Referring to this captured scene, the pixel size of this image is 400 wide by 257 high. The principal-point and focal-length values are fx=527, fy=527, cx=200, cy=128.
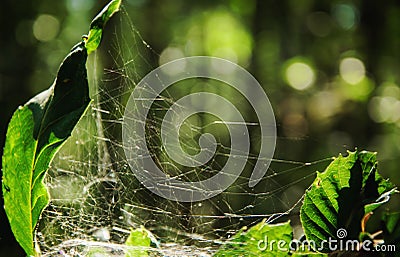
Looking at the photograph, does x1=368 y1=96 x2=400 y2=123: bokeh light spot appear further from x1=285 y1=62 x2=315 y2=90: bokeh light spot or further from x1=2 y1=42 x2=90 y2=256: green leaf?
x1=2 y1=42 x2=90 y2=256: green leaf

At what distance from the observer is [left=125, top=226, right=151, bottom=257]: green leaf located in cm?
36

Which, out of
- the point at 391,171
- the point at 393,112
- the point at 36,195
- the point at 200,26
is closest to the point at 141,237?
the point at 36,195

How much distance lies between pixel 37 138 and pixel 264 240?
15 centimetres

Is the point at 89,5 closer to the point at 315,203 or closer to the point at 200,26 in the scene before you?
the point at 200,26

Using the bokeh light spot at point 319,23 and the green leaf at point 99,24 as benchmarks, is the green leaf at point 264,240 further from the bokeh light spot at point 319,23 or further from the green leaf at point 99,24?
the bokeh light spot at point 319,23

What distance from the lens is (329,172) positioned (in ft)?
1.04

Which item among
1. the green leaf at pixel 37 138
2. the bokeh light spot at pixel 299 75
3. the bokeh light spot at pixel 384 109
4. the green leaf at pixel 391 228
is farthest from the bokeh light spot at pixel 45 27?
the green leaf at pixel 391 228

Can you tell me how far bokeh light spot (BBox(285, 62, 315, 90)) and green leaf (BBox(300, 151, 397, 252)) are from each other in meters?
4.54

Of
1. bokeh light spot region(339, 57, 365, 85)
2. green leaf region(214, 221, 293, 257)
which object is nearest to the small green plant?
green leaf region(214, 221, 293, 257)

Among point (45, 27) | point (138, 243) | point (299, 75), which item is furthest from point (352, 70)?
point (138, 243)

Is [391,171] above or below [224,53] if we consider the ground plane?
below

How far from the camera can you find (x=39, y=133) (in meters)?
0.33

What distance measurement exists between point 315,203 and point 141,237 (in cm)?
13

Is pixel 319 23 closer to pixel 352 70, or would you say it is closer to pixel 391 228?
pixel 352 70
